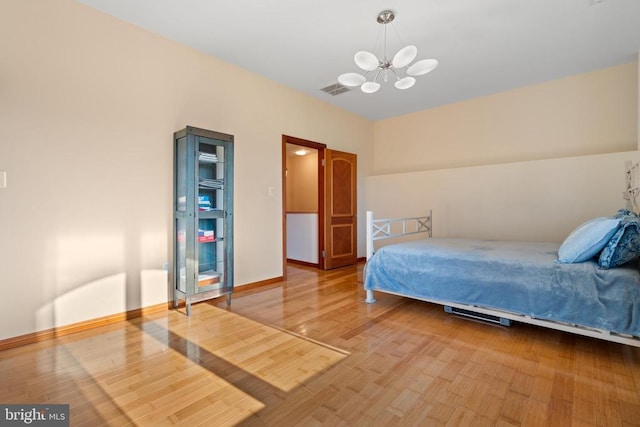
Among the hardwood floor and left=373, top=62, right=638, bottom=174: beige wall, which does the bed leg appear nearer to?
the hardwood floor

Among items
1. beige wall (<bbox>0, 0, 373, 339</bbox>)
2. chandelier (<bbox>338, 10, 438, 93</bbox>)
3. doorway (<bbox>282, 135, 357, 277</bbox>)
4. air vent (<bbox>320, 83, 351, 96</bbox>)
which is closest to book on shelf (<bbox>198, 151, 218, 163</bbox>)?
beige wall (<bbox>0, 0, 373, 339</bbox>)

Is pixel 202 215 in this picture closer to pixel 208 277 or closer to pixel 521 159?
pixel 208 277

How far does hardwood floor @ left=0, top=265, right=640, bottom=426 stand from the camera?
4.64 feet

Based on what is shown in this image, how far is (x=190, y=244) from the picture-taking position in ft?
9.08

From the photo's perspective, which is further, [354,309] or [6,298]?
[354,309]

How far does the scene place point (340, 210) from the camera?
4969 millimetres

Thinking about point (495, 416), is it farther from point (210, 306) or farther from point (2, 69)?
point (2, 69)

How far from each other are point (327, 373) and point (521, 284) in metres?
1.60

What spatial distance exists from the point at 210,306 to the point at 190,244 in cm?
74

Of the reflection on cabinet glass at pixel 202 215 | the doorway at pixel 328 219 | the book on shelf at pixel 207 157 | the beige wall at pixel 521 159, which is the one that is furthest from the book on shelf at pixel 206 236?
the beige wall at pixel 521 159

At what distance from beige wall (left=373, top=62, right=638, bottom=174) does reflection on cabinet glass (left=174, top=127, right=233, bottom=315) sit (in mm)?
3510

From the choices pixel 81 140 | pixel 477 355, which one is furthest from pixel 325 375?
pixel 81 140

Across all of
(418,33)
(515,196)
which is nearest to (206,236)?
(418,33)

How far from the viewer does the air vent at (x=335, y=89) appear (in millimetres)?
4137
